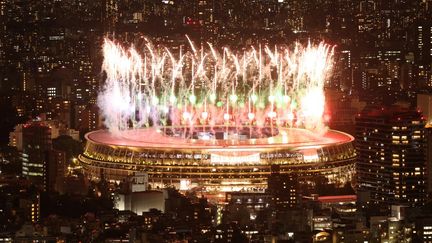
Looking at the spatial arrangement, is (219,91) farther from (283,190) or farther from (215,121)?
(283,190)

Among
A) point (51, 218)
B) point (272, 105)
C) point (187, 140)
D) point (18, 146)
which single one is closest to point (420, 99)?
point (272, 105)

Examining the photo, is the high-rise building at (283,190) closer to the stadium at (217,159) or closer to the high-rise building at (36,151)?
the stadium at (217,159)

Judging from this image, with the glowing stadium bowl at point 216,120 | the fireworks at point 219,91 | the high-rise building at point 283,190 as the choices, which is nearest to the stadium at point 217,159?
the glowing stadium bowl at point 216,120

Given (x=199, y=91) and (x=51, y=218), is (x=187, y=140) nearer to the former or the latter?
(x=199, y=91)

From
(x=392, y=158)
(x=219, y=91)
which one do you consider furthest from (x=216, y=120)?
(x=392, y=158)

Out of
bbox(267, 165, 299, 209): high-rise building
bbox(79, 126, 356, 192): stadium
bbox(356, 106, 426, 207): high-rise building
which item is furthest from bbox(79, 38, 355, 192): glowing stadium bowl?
bbox(267, 165, 299, 209): high-rise building

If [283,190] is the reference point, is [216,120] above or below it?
above
